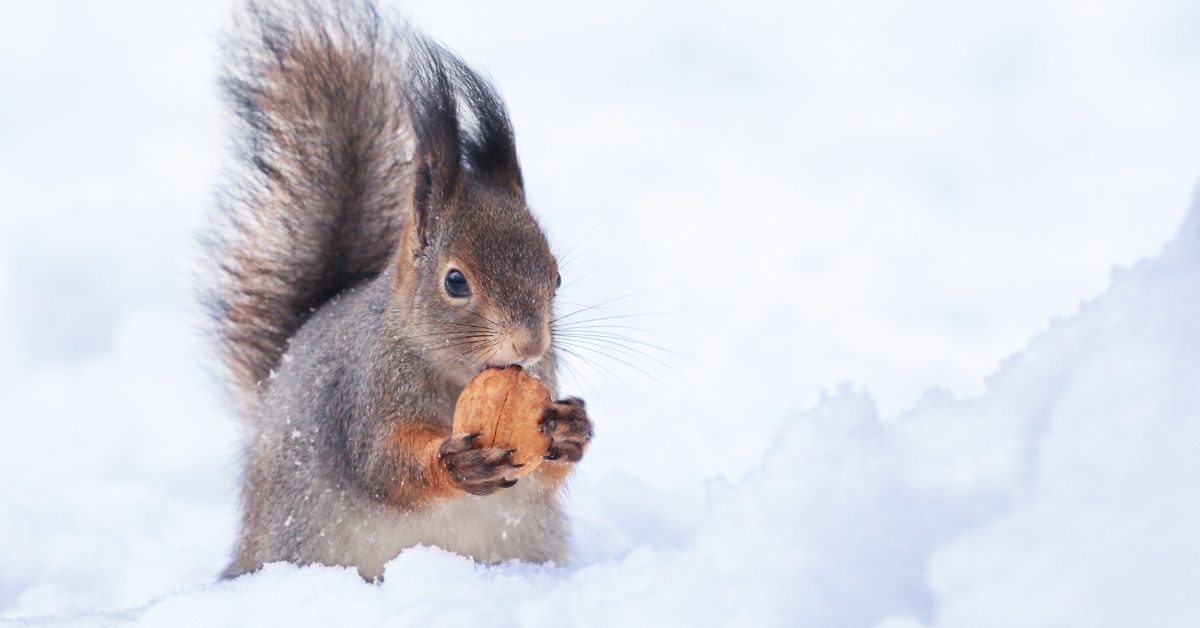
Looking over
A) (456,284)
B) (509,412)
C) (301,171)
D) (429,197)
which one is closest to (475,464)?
(509,412)

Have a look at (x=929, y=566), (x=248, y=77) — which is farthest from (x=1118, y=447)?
(x=248, y=77)

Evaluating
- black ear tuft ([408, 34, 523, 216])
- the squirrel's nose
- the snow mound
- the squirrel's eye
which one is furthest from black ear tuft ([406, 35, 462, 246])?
the snow mound

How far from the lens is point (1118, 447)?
3.74ft

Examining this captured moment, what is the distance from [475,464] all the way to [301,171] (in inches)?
39.7

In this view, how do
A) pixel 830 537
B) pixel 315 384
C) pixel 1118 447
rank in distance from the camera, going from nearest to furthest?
pixel 1118 447
pixel 830 537
pixel 315 384

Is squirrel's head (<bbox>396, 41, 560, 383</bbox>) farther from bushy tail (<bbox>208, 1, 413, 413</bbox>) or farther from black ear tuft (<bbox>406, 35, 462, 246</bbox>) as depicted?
bushy tail (<bbox>208, 1, 413, 413</bbox>)

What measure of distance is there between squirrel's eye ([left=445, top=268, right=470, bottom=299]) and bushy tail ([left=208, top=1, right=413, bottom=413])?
62 cm

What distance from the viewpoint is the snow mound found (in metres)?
1.05

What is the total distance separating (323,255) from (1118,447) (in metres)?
1.65

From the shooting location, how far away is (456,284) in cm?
178

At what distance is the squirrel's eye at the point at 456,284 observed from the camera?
1771 mm

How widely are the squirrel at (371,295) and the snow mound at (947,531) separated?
0.78ft

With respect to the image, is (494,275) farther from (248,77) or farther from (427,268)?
(248,77)

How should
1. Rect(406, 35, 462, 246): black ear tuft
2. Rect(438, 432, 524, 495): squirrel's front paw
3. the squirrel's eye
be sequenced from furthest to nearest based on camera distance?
Rect(406, 35, 462, 246): black ear tuft, the squirrel's eye, Rect(438, 432, 524, 495): squirrel's front paw
